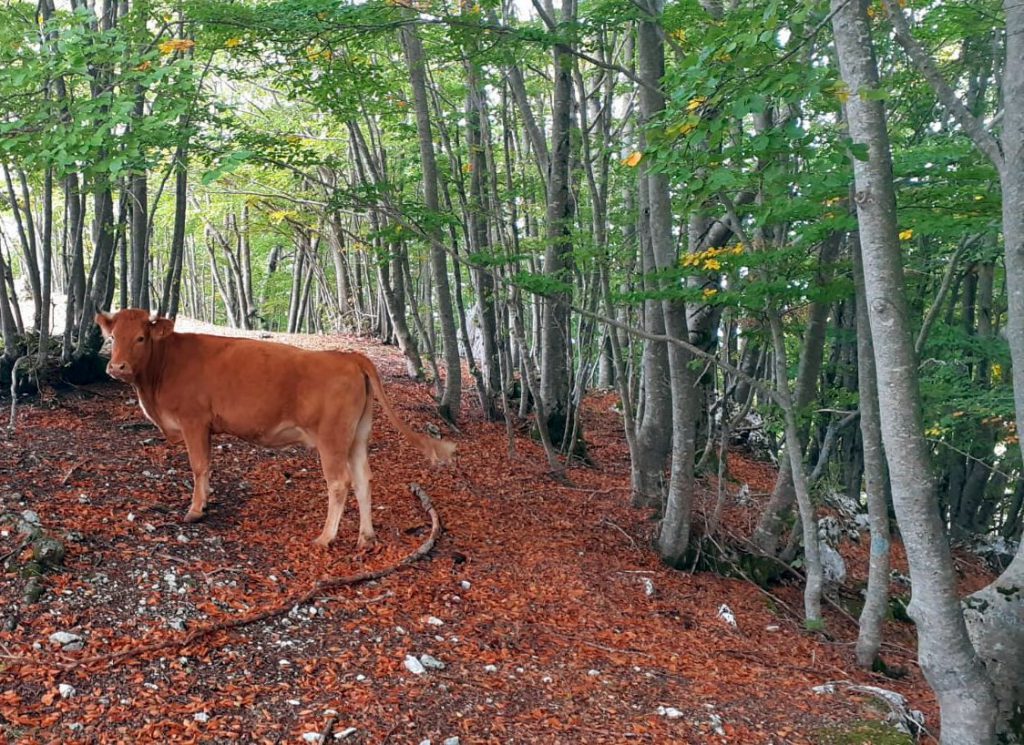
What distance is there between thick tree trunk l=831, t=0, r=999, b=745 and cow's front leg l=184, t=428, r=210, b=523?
476 cm

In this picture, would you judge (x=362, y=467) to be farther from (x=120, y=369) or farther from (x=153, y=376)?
(x=120, y=369)

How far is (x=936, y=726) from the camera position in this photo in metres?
5.09

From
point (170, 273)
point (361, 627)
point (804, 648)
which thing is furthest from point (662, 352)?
point (170, 273)

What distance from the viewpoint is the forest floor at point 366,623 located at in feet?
12.1

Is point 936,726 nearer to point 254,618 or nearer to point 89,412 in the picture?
point 254,618

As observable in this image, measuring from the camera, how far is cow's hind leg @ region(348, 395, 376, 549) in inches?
241

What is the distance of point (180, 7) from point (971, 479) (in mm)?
14432

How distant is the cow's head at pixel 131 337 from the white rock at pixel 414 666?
10.0 feet

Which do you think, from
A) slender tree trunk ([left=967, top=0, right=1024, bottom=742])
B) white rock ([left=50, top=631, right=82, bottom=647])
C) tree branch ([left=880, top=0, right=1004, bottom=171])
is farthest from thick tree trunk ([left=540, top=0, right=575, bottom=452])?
white rock ([left=50, top=631, right=82, bottom=647])

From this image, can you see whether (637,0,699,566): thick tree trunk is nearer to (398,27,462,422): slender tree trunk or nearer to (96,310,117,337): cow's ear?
(398,27,462,422): slender tree trunk

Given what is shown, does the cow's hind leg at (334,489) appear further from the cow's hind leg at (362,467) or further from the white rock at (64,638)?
the white rock at (64,638)

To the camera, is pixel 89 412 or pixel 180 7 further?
pixel 89 412

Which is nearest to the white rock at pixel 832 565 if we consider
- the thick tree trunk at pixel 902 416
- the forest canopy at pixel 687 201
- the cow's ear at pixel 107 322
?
the forest canopy at pixel 687 201

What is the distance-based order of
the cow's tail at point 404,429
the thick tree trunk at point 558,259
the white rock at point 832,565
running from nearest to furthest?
1. the cow's tail at point 404,429
2. the white rock at point 832,565
3. the thick tree trunk at point 558,259
